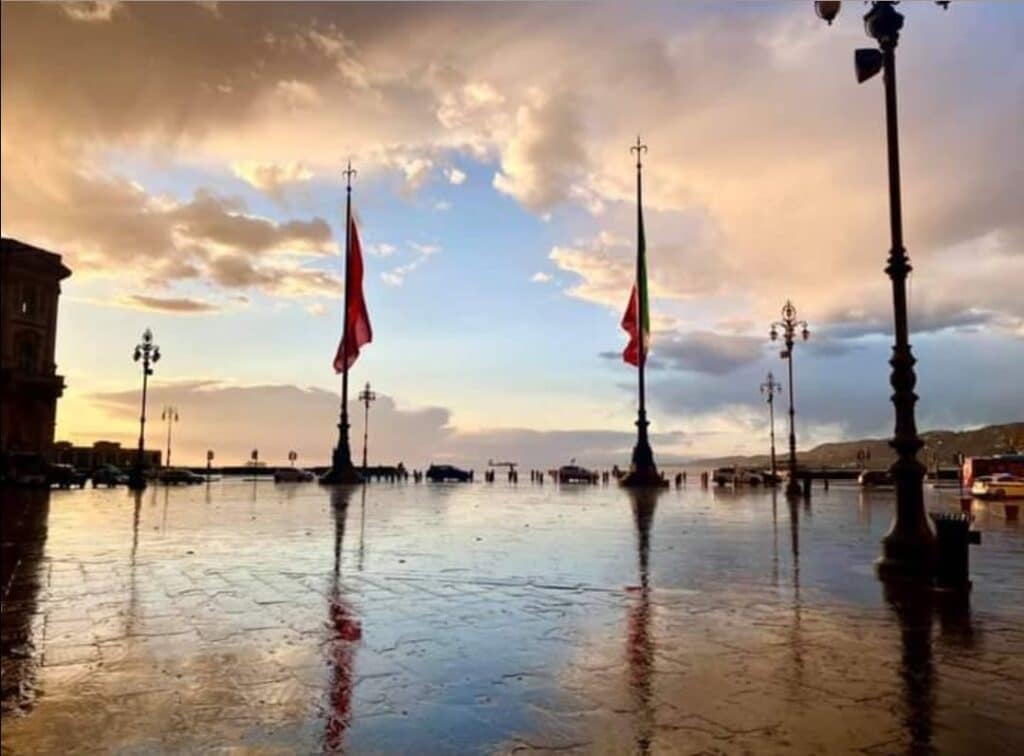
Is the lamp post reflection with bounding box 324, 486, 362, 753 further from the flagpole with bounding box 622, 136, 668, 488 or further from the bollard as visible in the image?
the flagpole with bounding box 622, 136, 668, 488

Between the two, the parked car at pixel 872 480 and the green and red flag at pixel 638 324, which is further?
the parked car at pixel 872 480

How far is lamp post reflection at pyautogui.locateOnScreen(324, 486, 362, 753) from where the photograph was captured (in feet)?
15.6

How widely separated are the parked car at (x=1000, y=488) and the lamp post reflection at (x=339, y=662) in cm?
4022

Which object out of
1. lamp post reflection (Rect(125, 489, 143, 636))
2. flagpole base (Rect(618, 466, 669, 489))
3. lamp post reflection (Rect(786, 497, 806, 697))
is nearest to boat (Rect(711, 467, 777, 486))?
flagpole base (Rect(618, 466, 669, 489))

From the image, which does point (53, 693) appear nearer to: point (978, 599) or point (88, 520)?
point (978, 599)

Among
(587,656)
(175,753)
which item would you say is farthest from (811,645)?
(175,753)

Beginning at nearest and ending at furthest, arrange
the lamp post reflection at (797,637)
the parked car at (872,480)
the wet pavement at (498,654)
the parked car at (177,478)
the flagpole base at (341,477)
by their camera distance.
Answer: the wet pavement at (498,654)
the lamp post reflection at (797,637)
the flagpole base at (341,477)
the parked car at (872,480)
the parked car at (177,478)

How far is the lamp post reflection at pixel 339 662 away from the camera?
15.6 feet

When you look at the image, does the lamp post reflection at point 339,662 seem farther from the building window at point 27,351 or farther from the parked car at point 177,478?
the building window at point 27,351

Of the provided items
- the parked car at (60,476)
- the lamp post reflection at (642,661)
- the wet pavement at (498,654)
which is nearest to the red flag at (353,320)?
the parked car at (60,476)

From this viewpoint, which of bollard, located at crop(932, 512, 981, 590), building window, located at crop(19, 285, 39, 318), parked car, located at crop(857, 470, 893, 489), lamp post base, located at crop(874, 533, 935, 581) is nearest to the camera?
bollard, located at crop(932, 512, 981, 590)

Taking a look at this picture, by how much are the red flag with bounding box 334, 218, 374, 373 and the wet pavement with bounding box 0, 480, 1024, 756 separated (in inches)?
1184

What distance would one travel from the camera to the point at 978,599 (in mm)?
9492

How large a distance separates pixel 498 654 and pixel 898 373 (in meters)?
7.70
